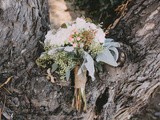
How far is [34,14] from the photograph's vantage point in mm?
2629

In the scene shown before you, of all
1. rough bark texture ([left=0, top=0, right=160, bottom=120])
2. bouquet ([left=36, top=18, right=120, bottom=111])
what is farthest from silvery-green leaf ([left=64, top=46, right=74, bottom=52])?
rough bark texture ([left=0, top=0, right=160, bottom=120])

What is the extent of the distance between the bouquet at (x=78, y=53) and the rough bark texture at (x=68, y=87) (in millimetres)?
75

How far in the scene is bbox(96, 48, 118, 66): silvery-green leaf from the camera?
2379mm

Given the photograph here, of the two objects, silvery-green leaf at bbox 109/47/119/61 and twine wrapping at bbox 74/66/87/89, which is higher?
silvery-green leaf at bbox 109/47/119/61

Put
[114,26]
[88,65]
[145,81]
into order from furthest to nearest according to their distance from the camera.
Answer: [114,26]
[145,81]
[88,65]

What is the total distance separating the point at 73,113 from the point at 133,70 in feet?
1.79

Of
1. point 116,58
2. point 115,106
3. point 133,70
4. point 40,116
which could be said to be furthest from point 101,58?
point 40,116

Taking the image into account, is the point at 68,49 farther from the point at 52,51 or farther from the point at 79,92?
the point at 79,92

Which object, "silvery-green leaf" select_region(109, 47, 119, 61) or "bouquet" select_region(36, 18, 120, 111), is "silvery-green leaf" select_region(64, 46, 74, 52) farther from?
"silvery-green leaf" select_region(109, 47, 119, 61)

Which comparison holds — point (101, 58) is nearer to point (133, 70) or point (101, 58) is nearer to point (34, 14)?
point (133, 70)

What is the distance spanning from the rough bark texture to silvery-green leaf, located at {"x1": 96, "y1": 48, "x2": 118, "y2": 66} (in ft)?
0.29

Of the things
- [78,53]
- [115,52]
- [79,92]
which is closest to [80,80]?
[79,92]

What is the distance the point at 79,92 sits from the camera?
7.96ft

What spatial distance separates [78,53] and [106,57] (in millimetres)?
209
